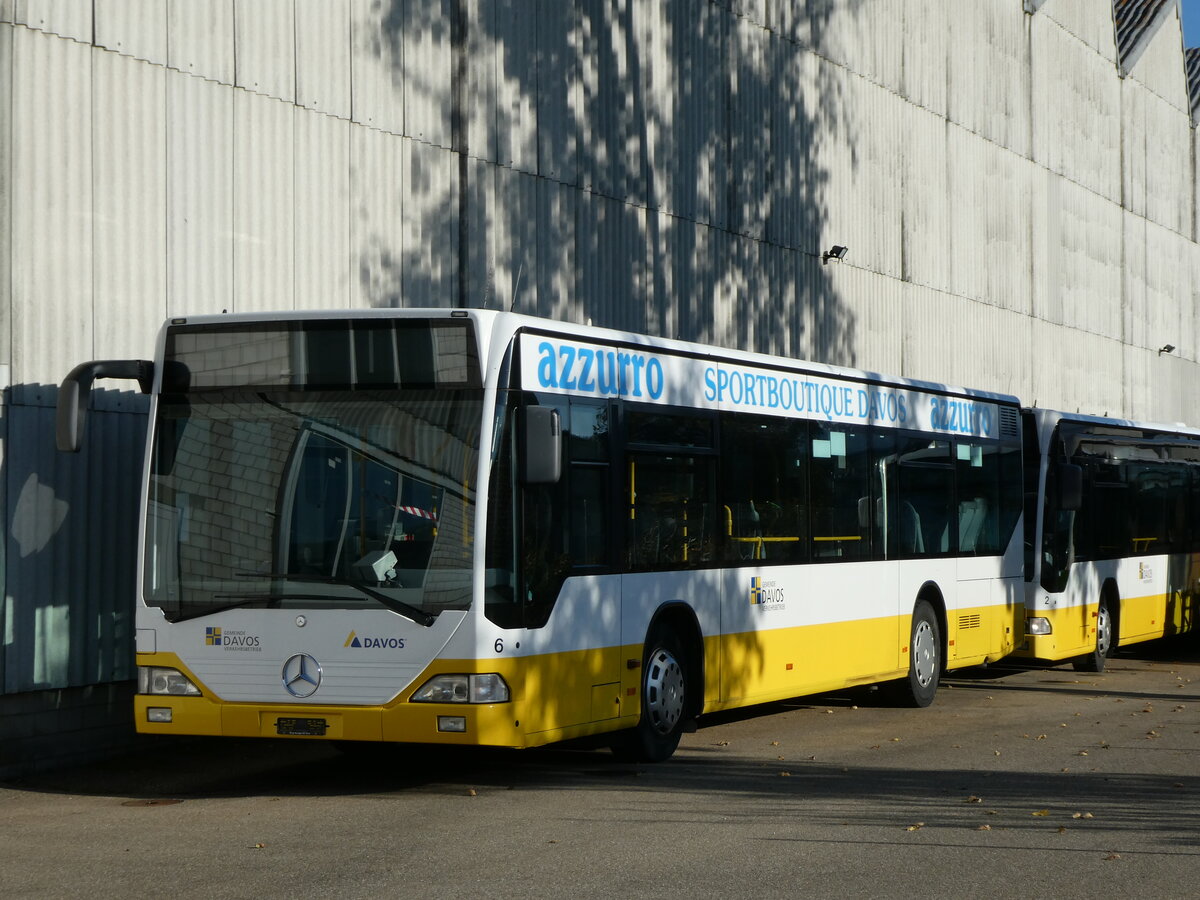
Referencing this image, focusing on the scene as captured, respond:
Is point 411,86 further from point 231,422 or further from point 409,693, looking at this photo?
point 409,693

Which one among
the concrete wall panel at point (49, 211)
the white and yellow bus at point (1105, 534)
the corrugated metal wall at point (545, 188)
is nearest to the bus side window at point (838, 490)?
the corrugated metal wall at point (545, 188)

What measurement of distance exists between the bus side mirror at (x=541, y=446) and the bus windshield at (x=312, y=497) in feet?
1.06

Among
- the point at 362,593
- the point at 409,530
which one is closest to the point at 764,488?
the point at 409,530

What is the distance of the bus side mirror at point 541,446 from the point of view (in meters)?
10.7

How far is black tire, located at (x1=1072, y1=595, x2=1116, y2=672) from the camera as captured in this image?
21.4m

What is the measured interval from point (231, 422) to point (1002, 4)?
26.3 metres

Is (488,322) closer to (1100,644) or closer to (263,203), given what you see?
(263,203)

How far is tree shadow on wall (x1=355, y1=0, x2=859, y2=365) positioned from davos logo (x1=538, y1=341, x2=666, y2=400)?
16.5ft

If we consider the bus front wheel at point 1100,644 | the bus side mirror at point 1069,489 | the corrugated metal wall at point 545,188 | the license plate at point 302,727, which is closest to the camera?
the license plate at point 302,727

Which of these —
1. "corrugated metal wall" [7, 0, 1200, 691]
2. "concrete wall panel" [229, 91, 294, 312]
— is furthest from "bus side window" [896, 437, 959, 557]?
"concrete wall panel" [229, 91, 294, 312]

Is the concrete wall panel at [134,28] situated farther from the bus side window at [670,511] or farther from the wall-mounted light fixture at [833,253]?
the wall-mounted light fixture at [833,253]

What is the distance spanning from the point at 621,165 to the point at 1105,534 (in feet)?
24.4

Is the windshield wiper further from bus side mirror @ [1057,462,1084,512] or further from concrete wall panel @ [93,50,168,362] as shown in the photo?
bus side mirror @ [1057,462,1084,512]

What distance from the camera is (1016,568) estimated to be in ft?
63.3
